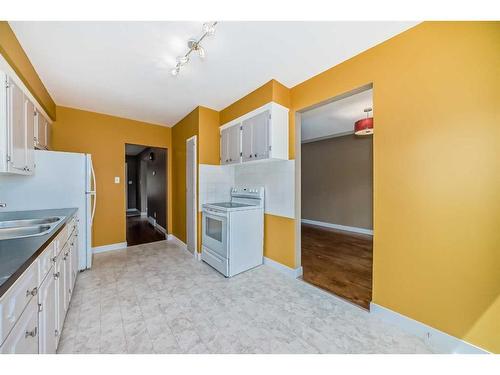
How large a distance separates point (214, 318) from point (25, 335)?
1230mm

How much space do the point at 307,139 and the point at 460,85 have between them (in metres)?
4.47

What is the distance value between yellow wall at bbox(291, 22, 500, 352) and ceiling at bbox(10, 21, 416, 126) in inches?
17.1

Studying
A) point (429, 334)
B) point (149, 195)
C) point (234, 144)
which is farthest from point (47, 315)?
point (149, 195)

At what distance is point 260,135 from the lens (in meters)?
2.55

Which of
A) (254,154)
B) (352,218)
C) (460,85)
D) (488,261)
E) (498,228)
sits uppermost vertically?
(460,85)

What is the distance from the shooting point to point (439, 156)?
1.45 meters

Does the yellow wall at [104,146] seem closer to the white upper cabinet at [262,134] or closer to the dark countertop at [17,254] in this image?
the white upper cabinet at [262,134]

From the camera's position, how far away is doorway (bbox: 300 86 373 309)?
2596 mm

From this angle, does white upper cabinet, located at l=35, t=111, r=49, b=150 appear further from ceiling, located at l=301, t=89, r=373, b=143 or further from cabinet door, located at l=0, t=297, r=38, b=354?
ceiling, located at l=301, t=89, r=373, b=143

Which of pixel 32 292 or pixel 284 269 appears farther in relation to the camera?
pixel 284 269

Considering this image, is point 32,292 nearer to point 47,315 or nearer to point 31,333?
point 31,333

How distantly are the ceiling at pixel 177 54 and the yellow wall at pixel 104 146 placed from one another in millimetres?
576
